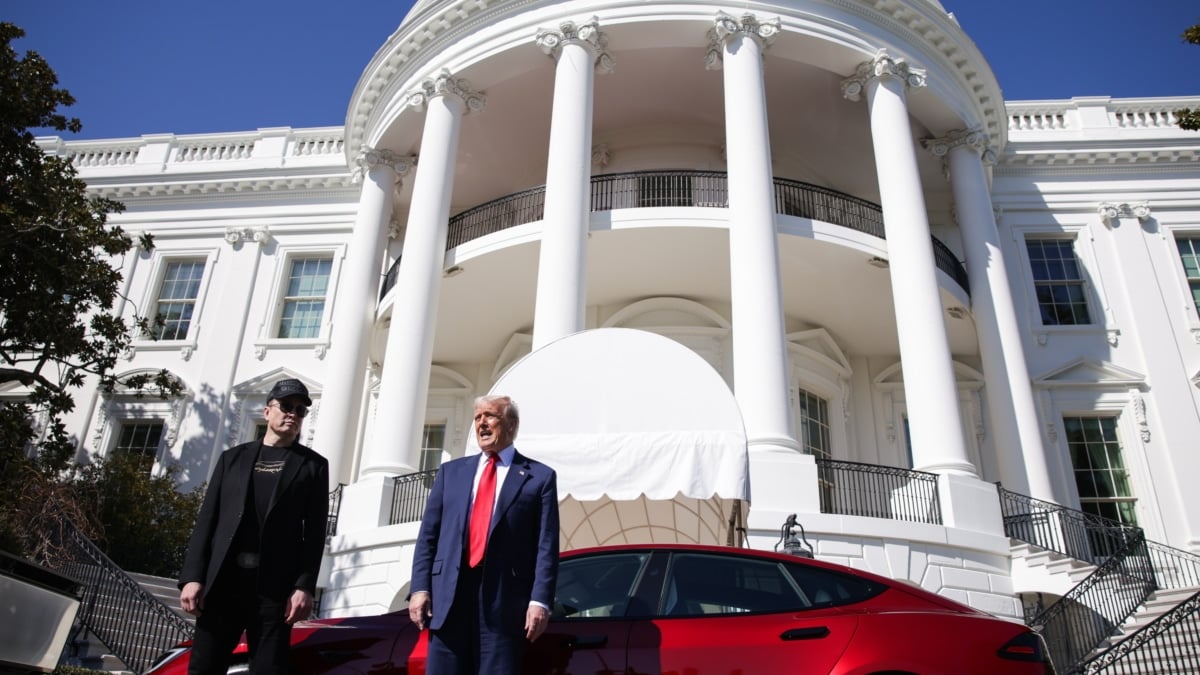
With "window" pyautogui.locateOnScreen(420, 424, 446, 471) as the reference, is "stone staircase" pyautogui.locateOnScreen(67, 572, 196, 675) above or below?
below

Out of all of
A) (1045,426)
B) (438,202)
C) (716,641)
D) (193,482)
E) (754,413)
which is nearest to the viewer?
(716,641)

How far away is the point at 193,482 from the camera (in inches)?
722

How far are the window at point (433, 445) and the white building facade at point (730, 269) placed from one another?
70 millimetres

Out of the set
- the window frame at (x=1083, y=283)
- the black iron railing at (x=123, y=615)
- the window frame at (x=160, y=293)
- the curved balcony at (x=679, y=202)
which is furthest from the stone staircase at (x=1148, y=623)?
the window frame at (x=160, y=293)

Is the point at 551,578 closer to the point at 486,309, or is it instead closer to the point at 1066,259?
the point at 486,309

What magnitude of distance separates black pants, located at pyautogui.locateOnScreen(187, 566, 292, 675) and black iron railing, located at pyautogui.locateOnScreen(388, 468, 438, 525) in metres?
8.62

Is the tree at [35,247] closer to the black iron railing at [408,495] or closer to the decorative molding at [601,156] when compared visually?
the black iron railing at [408,495]

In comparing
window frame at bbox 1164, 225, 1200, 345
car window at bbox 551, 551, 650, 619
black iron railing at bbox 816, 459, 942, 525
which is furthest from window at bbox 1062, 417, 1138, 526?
car window at bbox 551, 551, 650, 619

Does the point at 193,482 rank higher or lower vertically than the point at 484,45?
lower

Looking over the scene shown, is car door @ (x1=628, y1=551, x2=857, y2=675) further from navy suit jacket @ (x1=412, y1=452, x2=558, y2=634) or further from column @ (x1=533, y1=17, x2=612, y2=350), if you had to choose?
column @ (x1=533, y1=17, x2=612, y2=350)

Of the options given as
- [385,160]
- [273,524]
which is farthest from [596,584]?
[385,160]

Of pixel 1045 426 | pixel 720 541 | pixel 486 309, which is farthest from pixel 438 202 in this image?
pixel 1045 426

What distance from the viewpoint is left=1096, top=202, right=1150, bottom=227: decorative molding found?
63.6 feet

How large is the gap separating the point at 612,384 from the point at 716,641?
5.76 meters
